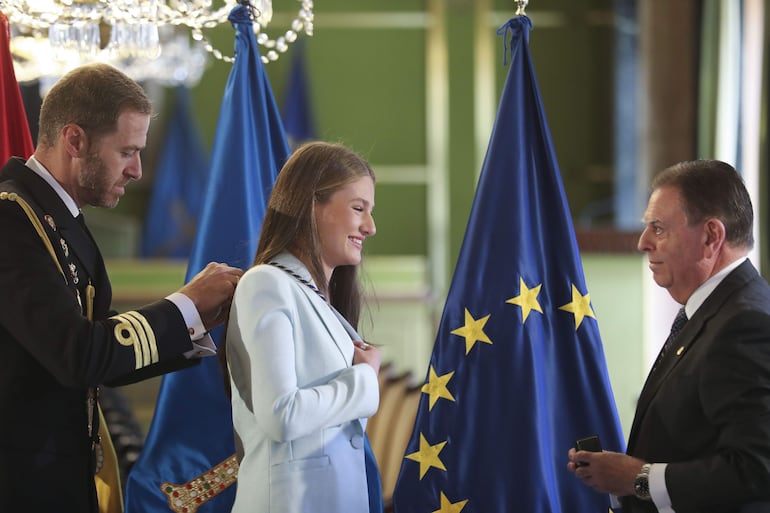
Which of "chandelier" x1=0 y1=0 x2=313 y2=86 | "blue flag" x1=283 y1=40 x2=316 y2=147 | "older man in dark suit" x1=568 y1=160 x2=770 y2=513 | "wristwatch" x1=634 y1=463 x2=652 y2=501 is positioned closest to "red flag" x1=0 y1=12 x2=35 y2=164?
"chandelier" x1=0 y1=0 x2=313 y2=86

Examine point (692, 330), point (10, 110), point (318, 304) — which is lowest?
point (692, 330)

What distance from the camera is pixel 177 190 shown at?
10.5 metres

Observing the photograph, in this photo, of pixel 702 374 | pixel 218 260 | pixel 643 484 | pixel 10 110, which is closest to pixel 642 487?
pixel 643 484

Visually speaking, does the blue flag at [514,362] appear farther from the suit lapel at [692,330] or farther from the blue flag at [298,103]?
the blue flag at [298,103]

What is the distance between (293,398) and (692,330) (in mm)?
901

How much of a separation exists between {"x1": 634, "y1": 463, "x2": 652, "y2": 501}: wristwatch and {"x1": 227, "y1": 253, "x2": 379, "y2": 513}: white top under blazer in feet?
1.90

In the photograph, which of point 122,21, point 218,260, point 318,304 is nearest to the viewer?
point 318,304

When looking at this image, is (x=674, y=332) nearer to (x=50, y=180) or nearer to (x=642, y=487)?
(x=642, y=487)

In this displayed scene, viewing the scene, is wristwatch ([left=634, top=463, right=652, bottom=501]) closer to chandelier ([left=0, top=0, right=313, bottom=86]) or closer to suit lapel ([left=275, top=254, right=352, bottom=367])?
suit lapel ([left=275, top=254, right=352, bottom=367])

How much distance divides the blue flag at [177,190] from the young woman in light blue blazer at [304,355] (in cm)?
833

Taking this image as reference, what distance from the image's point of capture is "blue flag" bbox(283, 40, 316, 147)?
10.3 metres

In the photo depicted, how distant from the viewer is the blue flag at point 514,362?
2.49m

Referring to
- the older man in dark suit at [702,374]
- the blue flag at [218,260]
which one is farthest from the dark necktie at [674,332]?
the blue flag at [218,260]

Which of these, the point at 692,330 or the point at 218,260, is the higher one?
the point at 218,260
